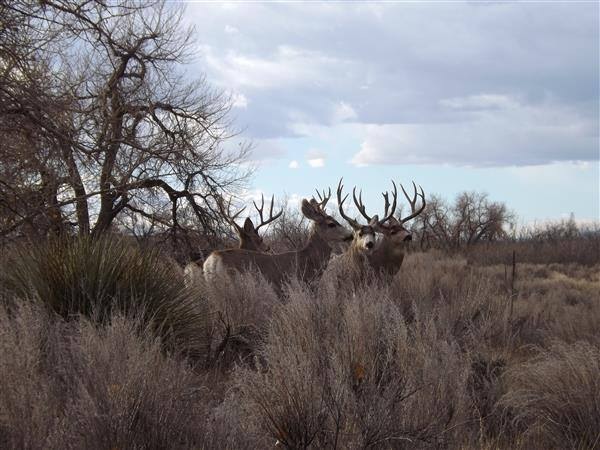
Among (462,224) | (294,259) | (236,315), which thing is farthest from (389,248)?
(462,224)

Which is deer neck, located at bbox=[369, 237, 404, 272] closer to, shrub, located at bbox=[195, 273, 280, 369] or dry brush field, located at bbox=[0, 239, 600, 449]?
shrub, located at bbox=[195, 273, 280, 369]

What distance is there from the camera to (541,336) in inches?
513

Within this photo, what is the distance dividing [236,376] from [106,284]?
266 centimetres

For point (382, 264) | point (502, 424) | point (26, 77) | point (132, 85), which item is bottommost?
point (502, 424)

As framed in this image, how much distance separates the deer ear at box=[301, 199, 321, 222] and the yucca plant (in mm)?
7866

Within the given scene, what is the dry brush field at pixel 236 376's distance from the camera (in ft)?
17.6

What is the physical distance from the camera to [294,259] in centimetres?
1561

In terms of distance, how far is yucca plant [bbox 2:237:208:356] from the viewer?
8430mm

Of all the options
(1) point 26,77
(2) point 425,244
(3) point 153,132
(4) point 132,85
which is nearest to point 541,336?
(1) point 26,77

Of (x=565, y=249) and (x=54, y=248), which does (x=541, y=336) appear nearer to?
(x=54, y=248)

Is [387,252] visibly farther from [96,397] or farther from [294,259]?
[96,397]

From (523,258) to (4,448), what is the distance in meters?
42.1

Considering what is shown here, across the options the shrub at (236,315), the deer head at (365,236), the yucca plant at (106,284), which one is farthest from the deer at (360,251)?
the yucca plant at (106,284)

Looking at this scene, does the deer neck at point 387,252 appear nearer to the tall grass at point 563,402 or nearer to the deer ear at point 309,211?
the deer ear at point 309,211
